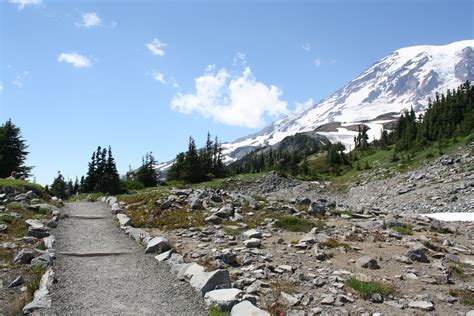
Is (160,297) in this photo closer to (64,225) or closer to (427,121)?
Result: (64,225)

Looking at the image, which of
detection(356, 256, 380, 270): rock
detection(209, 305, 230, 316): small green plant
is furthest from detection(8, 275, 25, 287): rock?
detection(356, 256, 380, 270): rock

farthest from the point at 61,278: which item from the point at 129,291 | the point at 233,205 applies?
the point at 233,205

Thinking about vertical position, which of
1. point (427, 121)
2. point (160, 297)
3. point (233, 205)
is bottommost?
point (160, 297)

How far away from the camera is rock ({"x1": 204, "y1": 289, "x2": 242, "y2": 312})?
10.1 meters

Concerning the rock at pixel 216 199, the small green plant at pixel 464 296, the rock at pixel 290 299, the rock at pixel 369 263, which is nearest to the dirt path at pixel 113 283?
the rock at pixel 290 299

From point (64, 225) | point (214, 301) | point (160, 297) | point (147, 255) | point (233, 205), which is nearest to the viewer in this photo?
point (214, 301)

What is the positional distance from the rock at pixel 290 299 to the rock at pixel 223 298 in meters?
1.38

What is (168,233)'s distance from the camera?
67.0 feet

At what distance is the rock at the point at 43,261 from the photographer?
44.4 feet

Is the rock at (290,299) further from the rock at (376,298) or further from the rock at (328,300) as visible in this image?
the rock at (376,298)

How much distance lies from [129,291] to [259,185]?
6279 cm

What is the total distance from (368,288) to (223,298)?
4.45 metres

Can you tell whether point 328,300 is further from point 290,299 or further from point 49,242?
point 49,242

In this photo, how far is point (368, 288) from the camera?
11.2 meters
